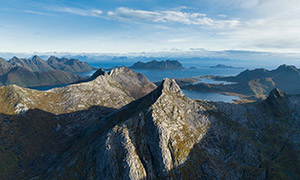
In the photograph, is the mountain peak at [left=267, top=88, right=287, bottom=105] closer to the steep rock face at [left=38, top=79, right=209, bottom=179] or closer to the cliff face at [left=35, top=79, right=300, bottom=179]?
the cliff face at [left=35, top=79, right=300, bottom=179]

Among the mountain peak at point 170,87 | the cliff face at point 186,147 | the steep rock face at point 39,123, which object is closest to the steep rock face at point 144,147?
the cliff face at point 186,147

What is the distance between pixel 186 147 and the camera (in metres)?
62.2

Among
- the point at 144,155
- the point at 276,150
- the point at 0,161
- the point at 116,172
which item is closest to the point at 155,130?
the point at 144,155

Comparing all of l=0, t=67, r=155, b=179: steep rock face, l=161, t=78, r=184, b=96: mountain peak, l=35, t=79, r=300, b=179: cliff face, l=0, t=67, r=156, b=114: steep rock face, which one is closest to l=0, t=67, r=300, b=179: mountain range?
l=35, t=79, r=300, b=179: cliff face

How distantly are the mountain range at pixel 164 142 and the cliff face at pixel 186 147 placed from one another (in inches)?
11.7

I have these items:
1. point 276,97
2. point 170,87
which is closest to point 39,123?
point 170,87

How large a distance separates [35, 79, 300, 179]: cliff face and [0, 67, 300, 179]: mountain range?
0.30 m

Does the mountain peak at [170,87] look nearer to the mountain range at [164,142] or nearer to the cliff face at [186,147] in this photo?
the mountain range at [164,142]

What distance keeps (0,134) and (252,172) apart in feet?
401

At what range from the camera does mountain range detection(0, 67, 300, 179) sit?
5772cm

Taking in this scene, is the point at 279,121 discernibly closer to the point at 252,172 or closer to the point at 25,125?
the point at 252,172

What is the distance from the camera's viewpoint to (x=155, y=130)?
61.3 metres

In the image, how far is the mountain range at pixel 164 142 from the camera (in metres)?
57.7

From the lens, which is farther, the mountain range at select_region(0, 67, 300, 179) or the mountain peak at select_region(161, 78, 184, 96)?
the mountain peak at select_region(161, 78, 184, 96)
